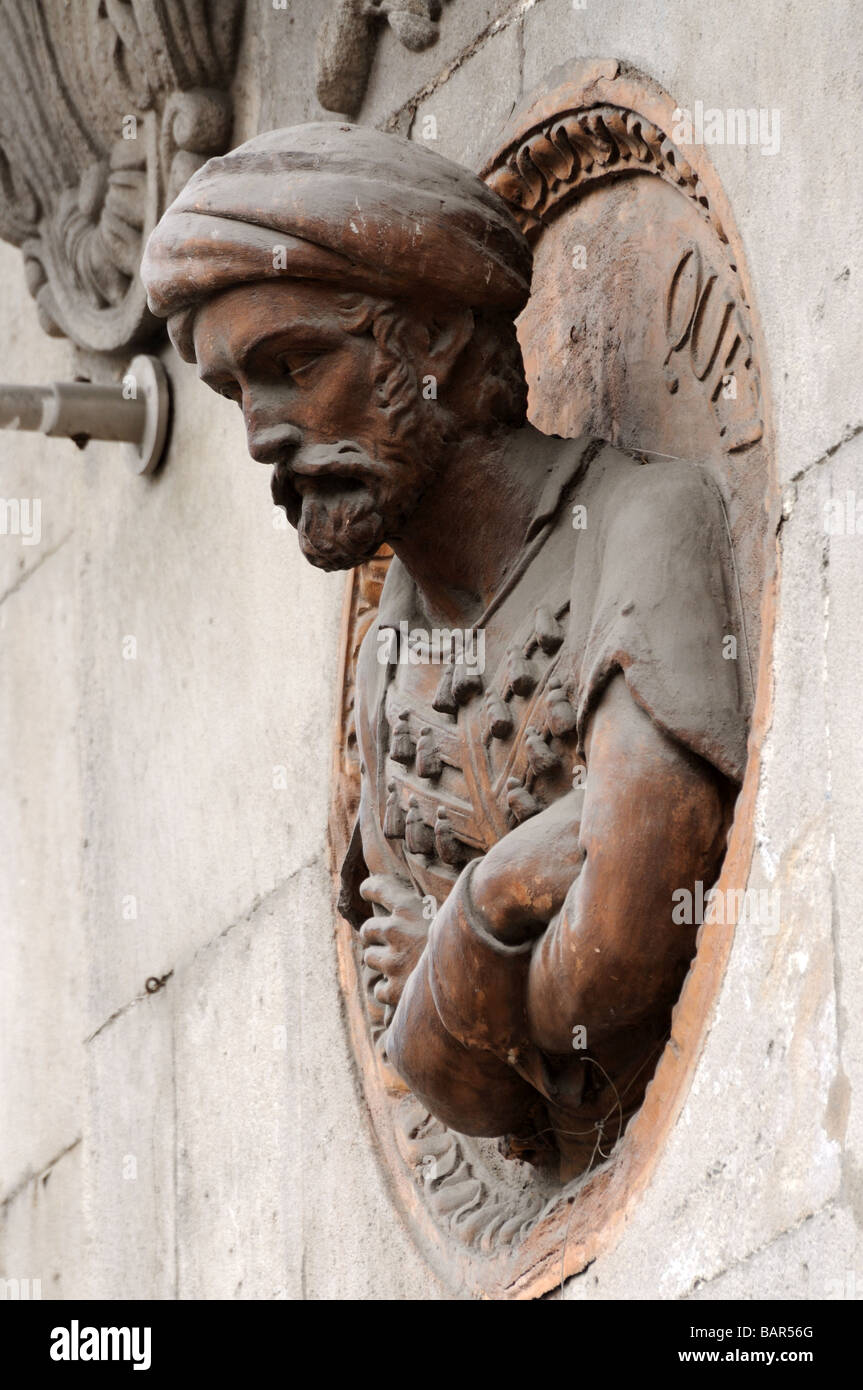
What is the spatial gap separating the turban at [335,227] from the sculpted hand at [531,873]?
0.62 meters

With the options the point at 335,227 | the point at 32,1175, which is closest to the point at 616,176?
the point at 335,227

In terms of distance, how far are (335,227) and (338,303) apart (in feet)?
0.29

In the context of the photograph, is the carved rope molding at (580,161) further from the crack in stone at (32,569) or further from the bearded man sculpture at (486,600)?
the crack in stone at (32,569)

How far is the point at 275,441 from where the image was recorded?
9.82 feet

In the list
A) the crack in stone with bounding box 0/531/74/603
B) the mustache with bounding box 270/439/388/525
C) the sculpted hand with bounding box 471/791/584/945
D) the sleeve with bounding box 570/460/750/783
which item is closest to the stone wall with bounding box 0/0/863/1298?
the crack in stone with bounding box 0/531/74/603

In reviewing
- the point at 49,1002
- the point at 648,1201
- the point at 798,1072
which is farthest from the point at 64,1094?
the point at 798,1072

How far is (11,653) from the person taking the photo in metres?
5.09

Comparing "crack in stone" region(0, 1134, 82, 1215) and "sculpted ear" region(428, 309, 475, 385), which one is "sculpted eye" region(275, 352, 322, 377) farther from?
"crack in stone" region(0, 1134, 82, 1215)

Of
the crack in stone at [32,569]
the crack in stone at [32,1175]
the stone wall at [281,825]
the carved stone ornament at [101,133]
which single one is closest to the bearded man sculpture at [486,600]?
the stone wall at [281,825]

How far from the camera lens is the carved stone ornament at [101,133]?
4.28 metres

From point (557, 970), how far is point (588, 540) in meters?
0.51

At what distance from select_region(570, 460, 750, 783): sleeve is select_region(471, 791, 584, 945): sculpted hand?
106mm

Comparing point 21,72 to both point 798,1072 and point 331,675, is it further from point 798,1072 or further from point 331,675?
point 798,1072

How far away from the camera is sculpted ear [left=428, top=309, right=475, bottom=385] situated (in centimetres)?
305
